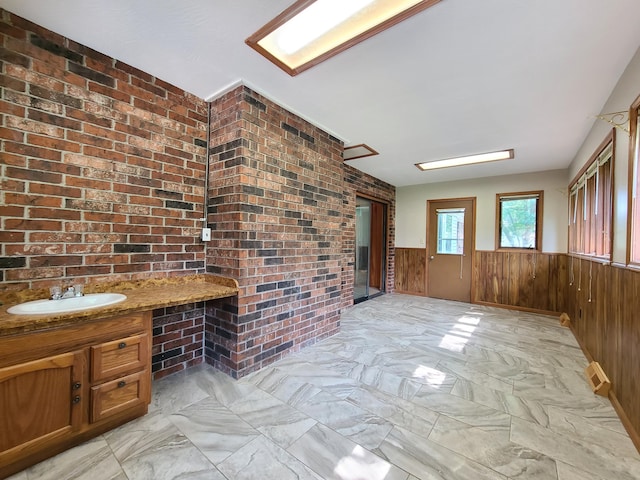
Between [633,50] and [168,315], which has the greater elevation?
[633,50]

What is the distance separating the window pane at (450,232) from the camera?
5301 mm

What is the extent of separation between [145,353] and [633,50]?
378 cm

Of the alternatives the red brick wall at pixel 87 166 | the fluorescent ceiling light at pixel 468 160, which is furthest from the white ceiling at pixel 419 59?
the fluorescent ceiling light at pixel 468 160

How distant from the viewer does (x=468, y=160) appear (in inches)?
161

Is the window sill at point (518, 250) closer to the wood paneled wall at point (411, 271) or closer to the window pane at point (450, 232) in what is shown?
the window pane at point (450, 232)

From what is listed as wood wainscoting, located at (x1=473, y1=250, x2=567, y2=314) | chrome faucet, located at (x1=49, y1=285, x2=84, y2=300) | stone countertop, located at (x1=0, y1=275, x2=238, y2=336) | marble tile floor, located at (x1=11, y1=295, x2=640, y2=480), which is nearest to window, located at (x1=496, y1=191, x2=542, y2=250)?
wood wainscoting, located at (x1=473, y1=250, x2=567, y2=314)

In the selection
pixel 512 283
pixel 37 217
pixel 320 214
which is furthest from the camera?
pixel 512 283

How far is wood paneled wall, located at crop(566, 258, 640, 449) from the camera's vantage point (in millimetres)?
1646

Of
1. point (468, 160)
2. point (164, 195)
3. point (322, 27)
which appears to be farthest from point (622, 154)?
point (164, 195)

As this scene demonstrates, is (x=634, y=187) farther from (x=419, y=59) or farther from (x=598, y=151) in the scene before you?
(x=419, y=59)

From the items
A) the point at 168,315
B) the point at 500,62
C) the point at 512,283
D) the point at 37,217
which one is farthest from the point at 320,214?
the point at 512,283

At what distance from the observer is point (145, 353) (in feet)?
5.62

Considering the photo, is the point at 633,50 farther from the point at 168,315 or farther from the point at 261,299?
the point at 168,315

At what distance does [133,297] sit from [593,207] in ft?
15.1
